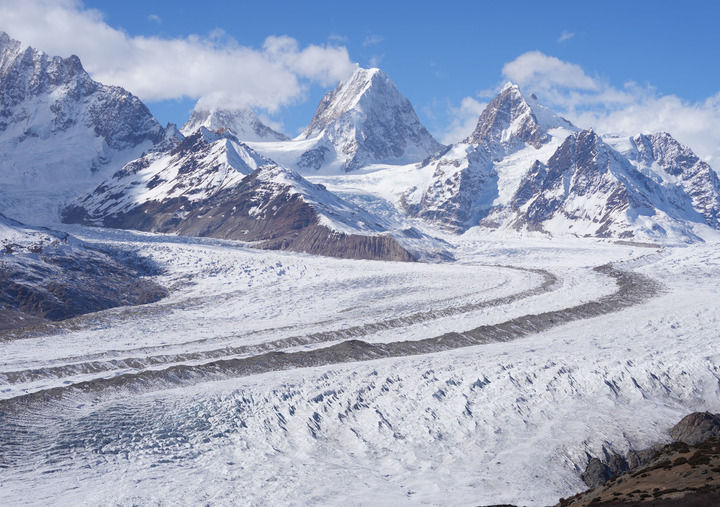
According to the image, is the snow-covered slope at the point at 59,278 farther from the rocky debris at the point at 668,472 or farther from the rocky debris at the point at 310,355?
the rocky debris at the point at 668,472

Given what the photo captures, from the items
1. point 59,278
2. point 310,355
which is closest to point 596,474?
point 310,355

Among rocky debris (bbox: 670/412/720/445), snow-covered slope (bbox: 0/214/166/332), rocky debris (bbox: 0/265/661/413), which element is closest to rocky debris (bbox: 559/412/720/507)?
rocky debris (bbox: 670/412/720/445)

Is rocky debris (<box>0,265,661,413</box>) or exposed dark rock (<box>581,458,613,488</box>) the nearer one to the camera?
exposed dark rock (<box>581,458,613,488</box>)

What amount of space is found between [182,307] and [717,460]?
7513 centimetres

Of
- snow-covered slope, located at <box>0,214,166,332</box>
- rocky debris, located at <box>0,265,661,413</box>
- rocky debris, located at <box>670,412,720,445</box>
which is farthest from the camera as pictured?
snow-covered slope, located at <box>0,214,166,332</box>

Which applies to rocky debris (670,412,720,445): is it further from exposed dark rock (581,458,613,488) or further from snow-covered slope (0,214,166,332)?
snow-covered slope (0,214,166,332)

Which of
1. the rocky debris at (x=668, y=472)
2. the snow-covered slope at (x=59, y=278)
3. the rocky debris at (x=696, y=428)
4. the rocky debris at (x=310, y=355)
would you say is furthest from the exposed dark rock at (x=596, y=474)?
the snow-covered slope at (x=59, y=278)

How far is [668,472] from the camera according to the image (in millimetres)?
35688

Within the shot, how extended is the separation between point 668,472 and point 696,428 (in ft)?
39.7

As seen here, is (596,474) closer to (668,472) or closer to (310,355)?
(668,472)

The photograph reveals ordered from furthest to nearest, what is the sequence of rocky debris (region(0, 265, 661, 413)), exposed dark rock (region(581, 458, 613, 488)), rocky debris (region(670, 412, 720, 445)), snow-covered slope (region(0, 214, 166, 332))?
snow-covered slope (region(0, 214, 166, 332)) < rocky debris (region(0, 265, 661, 413)) < rocky debris (region(670, 412, 720, 445)) < exposed dark rock (region(581, 458, 613, 488))

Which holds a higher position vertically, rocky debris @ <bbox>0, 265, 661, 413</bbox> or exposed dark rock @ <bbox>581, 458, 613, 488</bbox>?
rocky debris @ <bbox>0, 265, 661, 413</bbox>

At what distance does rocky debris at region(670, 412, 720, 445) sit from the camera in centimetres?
4506

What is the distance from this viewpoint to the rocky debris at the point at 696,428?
148ft
